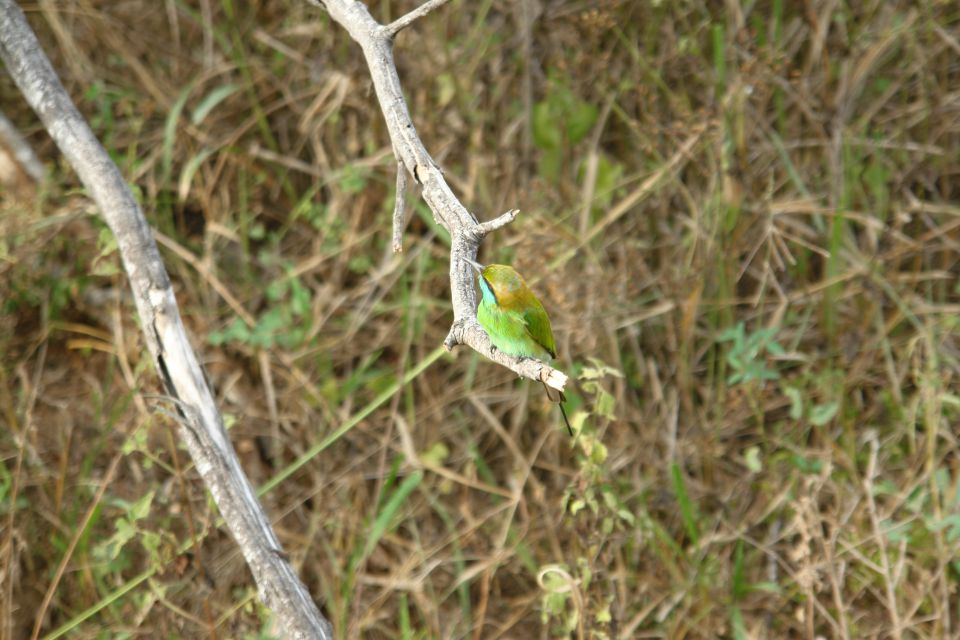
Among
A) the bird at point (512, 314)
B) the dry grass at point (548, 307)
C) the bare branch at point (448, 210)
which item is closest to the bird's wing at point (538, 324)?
the bird at point (512, 314)

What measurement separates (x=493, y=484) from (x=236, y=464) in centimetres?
143

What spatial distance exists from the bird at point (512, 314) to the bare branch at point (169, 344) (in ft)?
2.17

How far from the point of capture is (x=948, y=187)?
375 cm

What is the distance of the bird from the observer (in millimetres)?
1943

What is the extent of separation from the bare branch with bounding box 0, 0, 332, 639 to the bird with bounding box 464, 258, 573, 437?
660mm

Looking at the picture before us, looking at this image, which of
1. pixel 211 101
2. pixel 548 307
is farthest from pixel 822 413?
pixel 211 101

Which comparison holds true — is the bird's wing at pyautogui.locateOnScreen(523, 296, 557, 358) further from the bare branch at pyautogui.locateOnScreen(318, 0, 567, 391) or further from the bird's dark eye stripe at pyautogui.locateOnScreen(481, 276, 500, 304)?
the bare branch at pyautogui.locateOnScreen(318, 0, 567, 391)

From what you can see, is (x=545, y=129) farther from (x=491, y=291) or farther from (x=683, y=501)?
(x=491, y=291)

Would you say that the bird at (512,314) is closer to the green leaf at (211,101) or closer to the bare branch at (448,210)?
the bare branch at (448,210)

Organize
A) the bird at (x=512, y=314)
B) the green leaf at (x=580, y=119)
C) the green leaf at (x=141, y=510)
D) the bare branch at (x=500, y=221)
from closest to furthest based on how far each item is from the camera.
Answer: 1. the bare branch at (x=500, y=221)
2. the bird at (x=512, y=314)
3. the green leaf at (x=141, y=510)
4. the green leaf at (x=580, y=119)

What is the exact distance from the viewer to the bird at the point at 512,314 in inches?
76.5

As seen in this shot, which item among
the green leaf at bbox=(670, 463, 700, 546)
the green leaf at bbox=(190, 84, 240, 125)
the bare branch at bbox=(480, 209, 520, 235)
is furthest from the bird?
the green leaf at bbox=(190, 84, 240, 125)

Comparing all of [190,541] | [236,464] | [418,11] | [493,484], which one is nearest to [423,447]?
[493,484]

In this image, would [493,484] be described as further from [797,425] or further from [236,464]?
[236,464]
